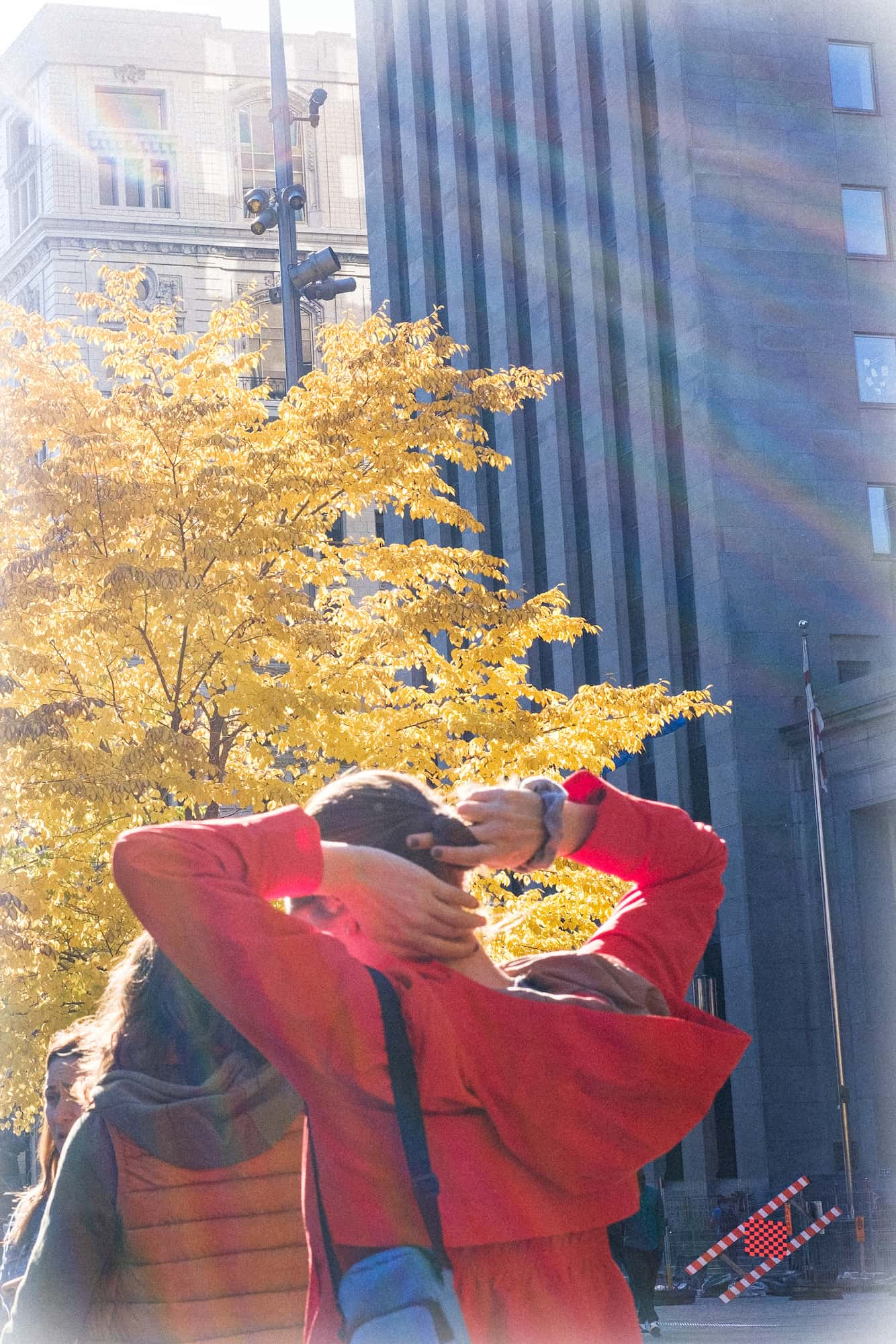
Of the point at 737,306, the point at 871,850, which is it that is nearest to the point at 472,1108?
the point at 871,850

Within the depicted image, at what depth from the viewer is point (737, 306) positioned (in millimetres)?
38156

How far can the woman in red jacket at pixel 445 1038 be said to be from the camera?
2.51m

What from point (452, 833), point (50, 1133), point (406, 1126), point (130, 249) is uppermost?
point (130, 249)

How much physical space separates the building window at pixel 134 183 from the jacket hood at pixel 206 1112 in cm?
7082

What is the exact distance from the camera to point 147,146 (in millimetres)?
72000

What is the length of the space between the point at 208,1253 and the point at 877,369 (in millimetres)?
37567

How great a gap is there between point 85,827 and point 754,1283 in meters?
13.8

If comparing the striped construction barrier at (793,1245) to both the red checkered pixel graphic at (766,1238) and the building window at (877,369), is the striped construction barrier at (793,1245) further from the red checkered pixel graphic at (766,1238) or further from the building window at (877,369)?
the building window at (877,369)

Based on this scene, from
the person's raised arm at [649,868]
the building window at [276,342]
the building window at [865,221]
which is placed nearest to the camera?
the person's raised arm at [649,868]

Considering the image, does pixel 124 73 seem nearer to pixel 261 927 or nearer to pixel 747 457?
pixel 747 457

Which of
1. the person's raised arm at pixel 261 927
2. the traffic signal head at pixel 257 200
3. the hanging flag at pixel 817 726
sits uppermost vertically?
the traffic signal head at pixel 257 200

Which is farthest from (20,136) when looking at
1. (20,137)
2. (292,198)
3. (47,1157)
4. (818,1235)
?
(47,1157)

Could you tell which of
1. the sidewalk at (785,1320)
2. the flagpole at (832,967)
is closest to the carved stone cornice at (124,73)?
the flagpole at (832,967)

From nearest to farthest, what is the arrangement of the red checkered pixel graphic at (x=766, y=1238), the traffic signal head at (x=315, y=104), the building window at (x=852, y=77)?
the red checkered pixel graphic at (x=766, y=1238)
the traffic signal head at (x=315, y=104)
the building window at (x=852, y=77)
